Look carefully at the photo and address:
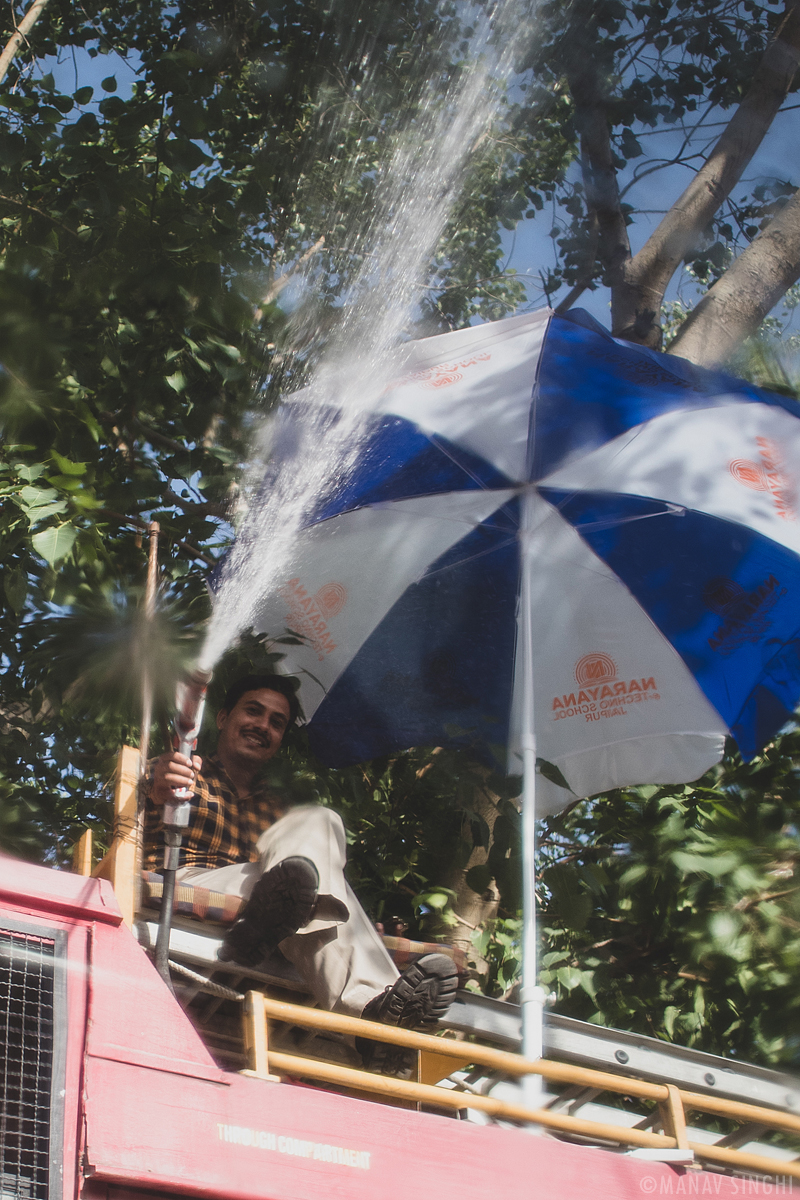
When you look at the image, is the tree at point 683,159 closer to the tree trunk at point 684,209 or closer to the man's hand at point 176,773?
the tree trunk at point 684,209

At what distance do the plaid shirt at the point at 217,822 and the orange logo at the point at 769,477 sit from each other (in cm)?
262

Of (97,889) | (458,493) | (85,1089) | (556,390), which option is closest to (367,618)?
(458,493)

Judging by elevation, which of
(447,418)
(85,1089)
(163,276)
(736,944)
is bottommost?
(85,1089)

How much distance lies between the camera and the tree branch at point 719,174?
7488 millimetres

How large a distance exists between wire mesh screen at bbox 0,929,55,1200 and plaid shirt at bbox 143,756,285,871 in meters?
1.69

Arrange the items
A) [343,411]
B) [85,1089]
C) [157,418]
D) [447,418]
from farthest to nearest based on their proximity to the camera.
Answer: [157,418]
[343,411]
[447,418]
[85,1089]

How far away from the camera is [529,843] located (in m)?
4.11

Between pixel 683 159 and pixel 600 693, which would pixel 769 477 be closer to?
pixel 600 693

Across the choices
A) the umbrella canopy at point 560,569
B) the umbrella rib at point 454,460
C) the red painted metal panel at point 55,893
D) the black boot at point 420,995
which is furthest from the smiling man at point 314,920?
the umbrella rib at point 454,460

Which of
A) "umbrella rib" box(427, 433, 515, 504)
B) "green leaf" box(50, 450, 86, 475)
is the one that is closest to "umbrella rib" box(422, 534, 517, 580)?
"umbrella rib" box(427, 433, 515, 504)

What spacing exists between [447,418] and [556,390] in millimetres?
553

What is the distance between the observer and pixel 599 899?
561 cm

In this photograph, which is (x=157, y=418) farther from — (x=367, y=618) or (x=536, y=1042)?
(x=536, y=1042)

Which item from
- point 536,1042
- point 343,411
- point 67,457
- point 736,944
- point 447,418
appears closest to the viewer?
point 536,1042
